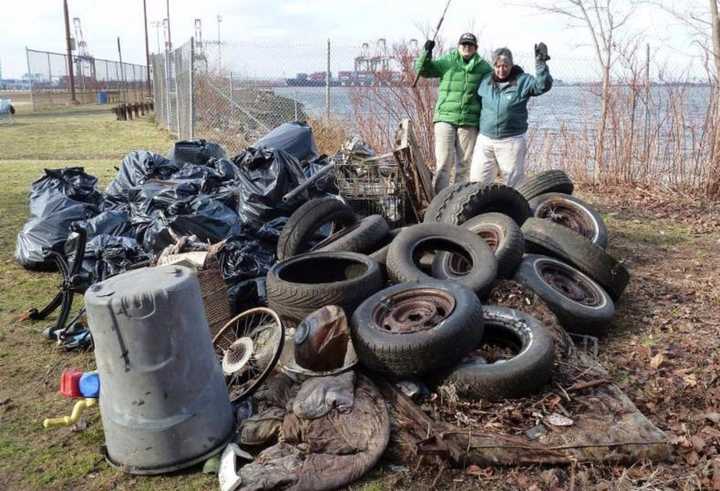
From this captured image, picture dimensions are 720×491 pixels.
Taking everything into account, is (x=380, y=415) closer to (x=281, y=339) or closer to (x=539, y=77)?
(x=281, y=339)

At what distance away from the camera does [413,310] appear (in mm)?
3969

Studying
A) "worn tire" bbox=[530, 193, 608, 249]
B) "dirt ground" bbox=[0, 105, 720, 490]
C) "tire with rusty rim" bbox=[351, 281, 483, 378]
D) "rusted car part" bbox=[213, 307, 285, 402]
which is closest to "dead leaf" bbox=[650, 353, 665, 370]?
"dirt ground" bbox=[0, 105, 720, 490]

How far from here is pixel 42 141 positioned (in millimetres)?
17969

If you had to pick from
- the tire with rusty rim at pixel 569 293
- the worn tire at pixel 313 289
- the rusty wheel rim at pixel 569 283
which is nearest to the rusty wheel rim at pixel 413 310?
the worn tire at pixel 313 289

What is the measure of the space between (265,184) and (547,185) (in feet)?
9.30

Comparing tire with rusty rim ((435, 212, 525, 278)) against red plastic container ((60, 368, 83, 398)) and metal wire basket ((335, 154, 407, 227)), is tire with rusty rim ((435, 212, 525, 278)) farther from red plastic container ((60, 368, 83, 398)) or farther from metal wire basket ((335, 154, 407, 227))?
red plastic container ((60, 368, 83, 398))

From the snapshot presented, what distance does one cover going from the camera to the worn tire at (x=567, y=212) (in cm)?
598

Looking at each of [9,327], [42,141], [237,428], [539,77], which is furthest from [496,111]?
[42,141]

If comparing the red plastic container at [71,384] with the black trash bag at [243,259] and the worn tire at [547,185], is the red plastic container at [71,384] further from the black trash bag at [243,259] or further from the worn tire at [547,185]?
the worn tire at [547,185]

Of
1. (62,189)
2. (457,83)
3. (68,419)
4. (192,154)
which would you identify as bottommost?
(68,419)

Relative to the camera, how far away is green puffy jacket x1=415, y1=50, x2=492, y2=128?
6.80 m

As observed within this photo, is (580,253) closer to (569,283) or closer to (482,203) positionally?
(569,283)

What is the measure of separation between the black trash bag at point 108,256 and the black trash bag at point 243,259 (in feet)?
2.41

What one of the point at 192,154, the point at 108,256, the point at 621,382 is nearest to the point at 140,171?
the point at 192,154
